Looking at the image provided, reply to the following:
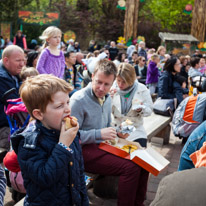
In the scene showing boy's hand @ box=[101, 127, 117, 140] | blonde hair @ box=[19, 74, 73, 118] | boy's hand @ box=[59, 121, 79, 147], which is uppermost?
blonde hair @ box=[19, 74, 73, 118]

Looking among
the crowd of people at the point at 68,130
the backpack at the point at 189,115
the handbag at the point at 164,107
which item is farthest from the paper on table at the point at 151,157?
the handbag at the point at 164,107

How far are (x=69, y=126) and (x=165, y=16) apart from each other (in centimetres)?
3705

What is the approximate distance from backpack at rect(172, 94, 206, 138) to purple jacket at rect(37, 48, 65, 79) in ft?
7.87

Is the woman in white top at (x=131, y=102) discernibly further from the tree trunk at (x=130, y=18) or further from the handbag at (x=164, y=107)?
the tree trunk at (x=130, y=18)

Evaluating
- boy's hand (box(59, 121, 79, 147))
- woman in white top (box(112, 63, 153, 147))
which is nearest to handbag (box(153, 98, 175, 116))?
woman in white top (box(112, 63, 153, 147))

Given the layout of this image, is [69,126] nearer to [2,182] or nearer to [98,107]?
[2,182]

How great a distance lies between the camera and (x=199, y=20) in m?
23.9

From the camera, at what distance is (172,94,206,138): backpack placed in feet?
13.8

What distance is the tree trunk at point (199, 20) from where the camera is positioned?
2366 cm

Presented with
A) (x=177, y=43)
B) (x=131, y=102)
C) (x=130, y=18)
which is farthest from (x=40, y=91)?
(x=130, y=18)

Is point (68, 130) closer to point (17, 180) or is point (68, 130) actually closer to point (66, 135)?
point (66, 135)

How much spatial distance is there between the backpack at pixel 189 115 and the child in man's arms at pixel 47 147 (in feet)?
9.12

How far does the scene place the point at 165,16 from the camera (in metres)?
36.3

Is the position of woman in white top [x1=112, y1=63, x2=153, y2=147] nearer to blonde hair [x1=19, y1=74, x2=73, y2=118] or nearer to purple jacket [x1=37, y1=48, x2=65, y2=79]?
blonde hair [x1=19, y1=74, x2=73, y2=118]
